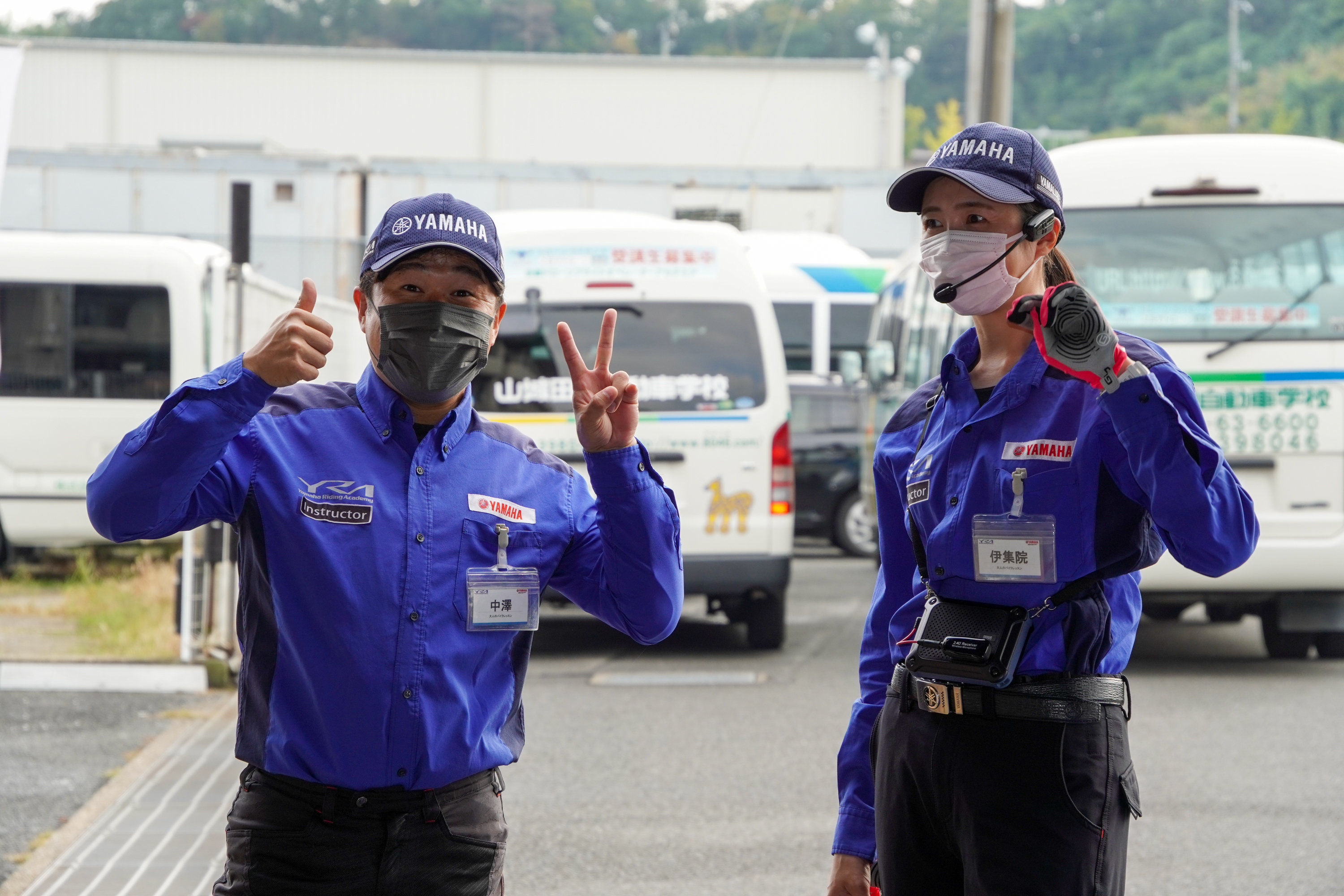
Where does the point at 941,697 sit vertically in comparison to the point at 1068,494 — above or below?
below

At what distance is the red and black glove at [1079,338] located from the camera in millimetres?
2414

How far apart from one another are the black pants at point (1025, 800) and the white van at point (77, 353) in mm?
11172

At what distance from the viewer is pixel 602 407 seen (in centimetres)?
282

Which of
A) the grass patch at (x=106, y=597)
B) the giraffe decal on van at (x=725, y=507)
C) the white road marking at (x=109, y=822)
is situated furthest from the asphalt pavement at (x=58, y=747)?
the giraffe decal on van at (x=725, y=507)

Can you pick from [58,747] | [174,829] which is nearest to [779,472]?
[58,747]

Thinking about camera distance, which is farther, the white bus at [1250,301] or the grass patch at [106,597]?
the grass patch at [106,597]

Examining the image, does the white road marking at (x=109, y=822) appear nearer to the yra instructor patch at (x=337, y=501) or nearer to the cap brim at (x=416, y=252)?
the yra instructor patch at (x=337, y=501)

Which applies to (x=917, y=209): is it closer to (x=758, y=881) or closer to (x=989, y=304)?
(x=989, y=304)

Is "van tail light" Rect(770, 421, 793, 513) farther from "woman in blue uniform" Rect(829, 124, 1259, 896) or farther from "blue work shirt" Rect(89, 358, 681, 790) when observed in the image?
"blue work shirt" Rect(89, 358, 681, 790)

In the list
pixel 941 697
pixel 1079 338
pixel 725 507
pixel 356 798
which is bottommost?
pixel 725 507

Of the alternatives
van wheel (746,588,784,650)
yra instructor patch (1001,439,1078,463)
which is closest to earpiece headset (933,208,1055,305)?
yra instructor patch (1001,439,1078,463)

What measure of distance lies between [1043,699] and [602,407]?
34.8 inches

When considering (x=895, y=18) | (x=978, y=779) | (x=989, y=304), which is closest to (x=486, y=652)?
(x=978, y=779)

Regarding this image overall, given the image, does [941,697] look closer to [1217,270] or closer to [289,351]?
[289,351]
